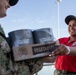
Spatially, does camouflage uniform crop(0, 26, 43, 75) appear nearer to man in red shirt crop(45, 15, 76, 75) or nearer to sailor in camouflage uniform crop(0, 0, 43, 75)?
sailor in camouflage uniform crop(0, 0, 43, 75)

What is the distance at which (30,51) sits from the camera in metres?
1.48

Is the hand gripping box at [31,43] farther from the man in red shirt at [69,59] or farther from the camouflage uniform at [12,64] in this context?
the man in red shirt at [69,59]

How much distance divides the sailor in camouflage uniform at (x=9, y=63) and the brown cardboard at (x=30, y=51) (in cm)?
4

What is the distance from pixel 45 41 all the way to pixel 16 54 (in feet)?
0.63

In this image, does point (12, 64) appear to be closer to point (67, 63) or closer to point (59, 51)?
point (59, 51)

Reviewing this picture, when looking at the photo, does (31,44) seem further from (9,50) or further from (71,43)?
(71,43)

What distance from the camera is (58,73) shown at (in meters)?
2.45

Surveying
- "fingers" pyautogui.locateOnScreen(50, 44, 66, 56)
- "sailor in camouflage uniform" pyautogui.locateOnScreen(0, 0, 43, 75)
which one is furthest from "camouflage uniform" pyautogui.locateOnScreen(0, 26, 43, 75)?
"fingers" pyautogui.locateOnScreen(50, 44, 66, 56)

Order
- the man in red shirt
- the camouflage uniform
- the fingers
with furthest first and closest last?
the man in red shirt → the fingers → the camouflage uniform

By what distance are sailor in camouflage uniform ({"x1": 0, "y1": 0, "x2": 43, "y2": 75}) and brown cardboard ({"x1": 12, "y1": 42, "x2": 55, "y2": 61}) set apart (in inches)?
1.4

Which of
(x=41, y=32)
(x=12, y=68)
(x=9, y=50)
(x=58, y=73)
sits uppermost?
(x=41, y=32)

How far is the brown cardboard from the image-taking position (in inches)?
57.9

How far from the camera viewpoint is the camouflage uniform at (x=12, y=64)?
1.44 metres

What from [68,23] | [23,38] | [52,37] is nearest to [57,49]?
[52,37]
